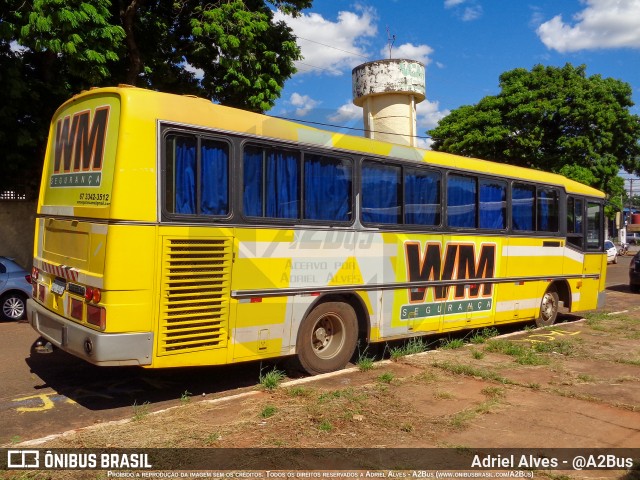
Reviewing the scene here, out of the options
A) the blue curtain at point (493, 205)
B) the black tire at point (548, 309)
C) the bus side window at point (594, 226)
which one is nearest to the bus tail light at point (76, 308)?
the blue curtain at point (493, 205)

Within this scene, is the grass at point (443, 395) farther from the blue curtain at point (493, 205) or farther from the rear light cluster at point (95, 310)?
the blue curtain at point (493, 205)

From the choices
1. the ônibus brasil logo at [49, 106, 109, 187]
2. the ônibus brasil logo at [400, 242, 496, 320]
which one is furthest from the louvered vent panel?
the ônibus brasil logo at [400, 242, 496, 320]

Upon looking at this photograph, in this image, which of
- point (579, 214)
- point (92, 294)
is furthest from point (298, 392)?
point (579, 214)

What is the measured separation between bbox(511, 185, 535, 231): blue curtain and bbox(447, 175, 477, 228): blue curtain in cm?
121

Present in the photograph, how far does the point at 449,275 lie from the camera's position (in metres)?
8.16

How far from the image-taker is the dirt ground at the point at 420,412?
4.41 metres

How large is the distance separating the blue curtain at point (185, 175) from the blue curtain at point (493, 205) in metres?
5.06

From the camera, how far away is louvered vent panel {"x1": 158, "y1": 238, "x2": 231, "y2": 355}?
5.16m

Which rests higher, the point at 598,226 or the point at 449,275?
the point at 598,226

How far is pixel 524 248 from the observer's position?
9586mm

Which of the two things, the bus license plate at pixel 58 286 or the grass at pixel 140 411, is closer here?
the grass at pixel 140 411

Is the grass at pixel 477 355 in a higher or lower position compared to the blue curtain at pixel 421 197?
lower

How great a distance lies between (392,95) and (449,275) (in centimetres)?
905

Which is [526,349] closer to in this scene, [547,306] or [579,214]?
[547,306]
